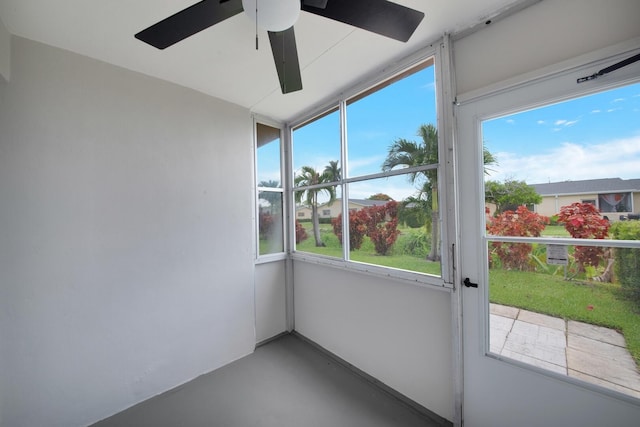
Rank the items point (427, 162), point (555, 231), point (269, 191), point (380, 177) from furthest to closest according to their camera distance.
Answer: point (269, 191) → point (380, 177) → point (427, 162) → point (555, 231)

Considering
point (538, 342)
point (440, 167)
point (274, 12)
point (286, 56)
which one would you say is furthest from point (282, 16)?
point (538, 342)

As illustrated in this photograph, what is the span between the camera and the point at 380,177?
2000 mm

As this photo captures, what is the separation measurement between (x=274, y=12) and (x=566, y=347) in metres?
2.16

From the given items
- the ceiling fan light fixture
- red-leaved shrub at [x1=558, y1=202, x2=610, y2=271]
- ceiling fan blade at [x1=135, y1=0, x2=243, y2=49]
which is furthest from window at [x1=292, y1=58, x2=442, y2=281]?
ceiling fan blade at [x1=135, y1=0, x2=243, y2=49]

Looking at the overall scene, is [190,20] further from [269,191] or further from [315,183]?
[269,191]

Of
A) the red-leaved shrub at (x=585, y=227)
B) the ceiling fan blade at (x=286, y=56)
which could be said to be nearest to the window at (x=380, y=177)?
the red-leaved shrub at (x=585, y=227)

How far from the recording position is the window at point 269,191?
2.74m

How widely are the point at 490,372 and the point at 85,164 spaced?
3.06 meters

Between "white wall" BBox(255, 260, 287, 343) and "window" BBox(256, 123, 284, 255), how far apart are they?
22 centimetres

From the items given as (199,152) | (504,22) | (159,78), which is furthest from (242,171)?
Result: (504,22)

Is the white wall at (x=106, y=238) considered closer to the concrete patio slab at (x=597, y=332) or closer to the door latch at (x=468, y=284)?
the door latch at (x=468, y=284)

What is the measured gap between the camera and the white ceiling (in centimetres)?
129

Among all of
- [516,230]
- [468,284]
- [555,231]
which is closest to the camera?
[555,231]

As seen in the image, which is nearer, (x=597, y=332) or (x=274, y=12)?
(x=274, y=12)
